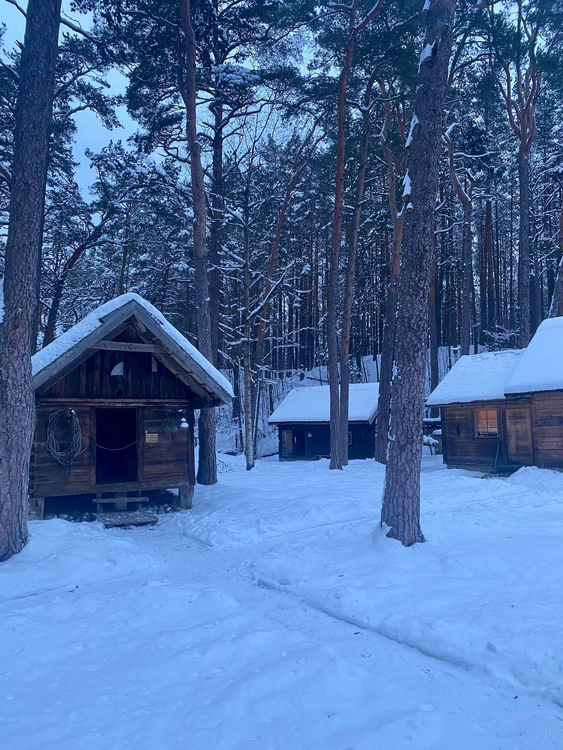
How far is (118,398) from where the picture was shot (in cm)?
1282

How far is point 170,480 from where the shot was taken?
13.4m

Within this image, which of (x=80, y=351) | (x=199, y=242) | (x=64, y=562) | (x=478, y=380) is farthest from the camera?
(x=478, y=380)

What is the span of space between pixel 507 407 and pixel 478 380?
2060 millimetres

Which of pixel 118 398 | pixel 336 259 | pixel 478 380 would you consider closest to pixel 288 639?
pixel 118 398

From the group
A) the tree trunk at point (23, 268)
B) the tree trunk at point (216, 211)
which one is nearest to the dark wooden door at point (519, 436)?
the tree trunk at point (216, 211)

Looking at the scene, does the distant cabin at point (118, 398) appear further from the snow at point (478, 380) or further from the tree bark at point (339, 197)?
the snow at point (478, 380)

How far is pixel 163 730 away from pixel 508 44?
76.0ft

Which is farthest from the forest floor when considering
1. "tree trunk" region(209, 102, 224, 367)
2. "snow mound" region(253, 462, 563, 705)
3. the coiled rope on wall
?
"tree trunk" region(209, 102, 224, 367)

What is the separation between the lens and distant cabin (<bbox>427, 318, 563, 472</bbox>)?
18.8 m

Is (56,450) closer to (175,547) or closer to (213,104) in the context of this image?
(175,547)

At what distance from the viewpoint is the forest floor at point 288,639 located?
157 inches

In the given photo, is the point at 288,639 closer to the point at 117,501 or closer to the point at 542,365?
the point at 117,501

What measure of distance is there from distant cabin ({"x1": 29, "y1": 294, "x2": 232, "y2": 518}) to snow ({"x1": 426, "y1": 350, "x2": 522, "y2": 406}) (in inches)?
428

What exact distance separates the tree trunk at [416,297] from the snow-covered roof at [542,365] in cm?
1154
